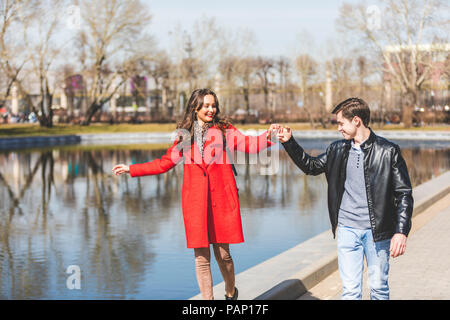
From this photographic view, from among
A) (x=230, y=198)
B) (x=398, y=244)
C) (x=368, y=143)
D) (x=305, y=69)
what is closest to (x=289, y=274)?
(x=230, y=198)

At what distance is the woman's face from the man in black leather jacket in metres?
0.61

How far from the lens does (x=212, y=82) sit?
61.3m

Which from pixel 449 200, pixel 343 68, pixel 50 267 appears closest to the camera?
pixel 50 267

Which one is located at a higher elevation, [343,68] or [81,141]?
[343,68]

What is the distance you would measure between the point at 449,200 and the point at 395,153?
9867 mm

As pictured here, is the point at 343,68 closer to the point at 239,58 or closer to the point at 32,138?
the point at 239,58

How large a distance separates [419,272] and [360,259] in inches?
119

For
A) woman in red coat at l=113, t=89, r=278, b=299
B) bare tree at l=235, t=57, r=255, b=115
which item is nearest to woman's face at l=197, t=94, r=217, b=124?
woman in red coat at l=113, t=89, r=278, b=299

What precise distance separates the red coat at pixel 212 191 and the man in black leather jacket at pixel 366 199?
→ 52 centimetres

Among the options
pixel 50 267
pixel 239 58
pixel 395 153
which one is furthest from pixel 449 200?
pixel 239 58

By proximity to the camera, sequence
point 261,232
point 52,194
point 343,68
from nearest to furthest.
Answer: point 261,232, point 52,194, point 343,68

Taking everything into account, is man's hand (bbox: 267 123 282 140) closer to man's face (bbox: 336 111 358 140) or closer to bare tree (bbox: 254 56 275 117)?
man's face (bbox: 336 111 358 140)

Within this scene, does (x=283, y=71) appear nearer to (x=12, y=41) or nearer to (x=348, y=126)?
(x=12, y=41)

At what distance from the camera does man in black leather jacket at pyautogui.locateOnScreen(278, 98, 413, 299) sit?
16.7 feet
